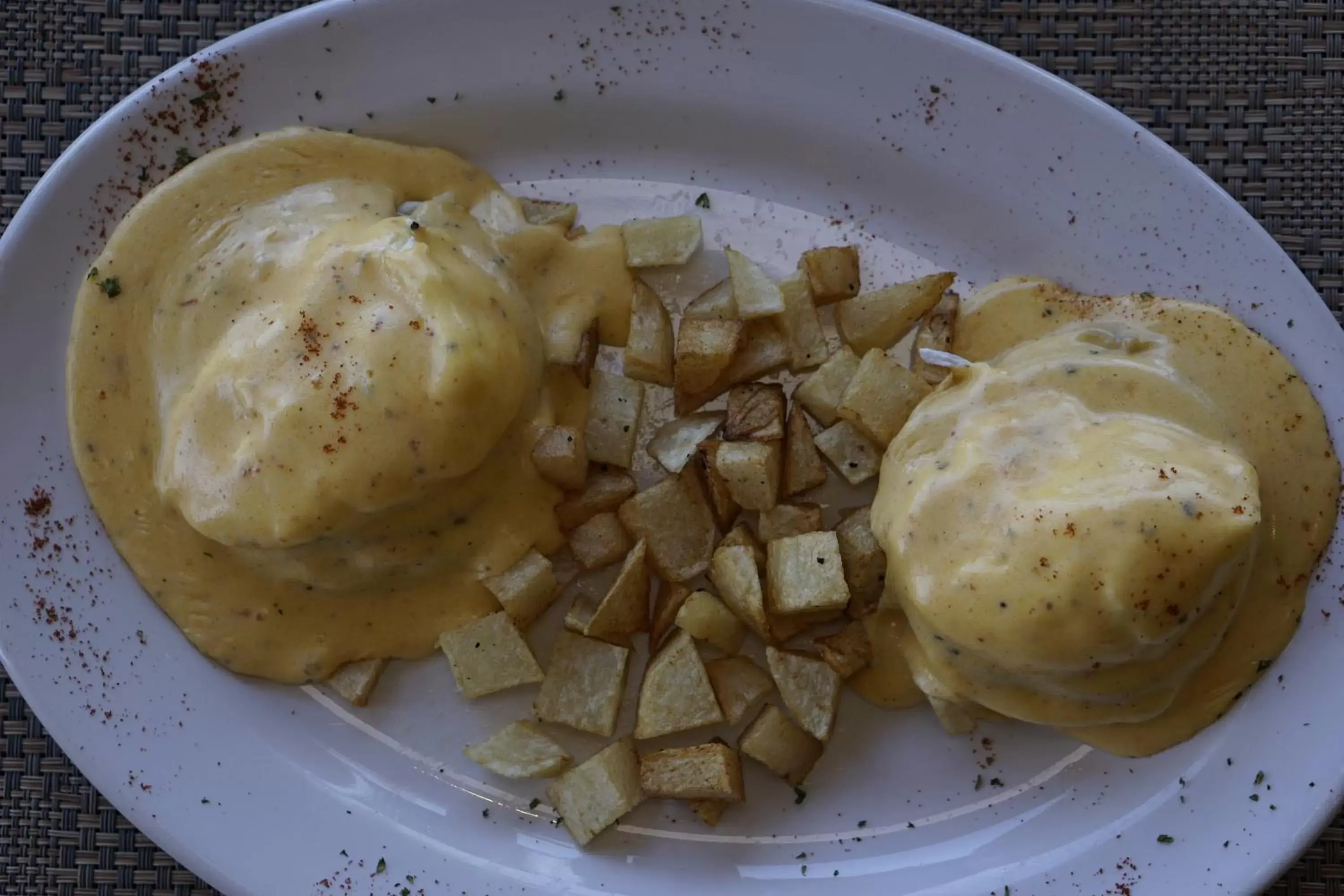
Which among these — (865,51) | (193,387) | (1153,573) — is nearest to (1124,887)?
(1153,573)

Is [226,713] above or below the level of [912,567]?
below

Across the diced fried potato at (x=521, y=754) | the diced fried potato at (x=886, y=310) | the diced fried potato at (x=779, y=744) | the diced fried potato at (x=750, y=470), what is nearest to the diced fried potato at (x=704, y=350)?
the diced fried potato at (x=750, y=470)

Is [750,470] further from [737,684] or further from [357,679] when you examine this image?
[357,679]

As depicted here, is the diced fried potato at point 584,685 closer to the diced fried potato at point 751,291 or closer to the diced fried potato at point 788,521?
the diced fried potato at point 788,521

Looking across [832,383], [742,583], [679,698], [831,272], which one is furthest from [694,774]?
[831,272]

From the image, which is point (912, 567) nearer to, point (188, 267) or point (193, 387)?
point (193, 387)

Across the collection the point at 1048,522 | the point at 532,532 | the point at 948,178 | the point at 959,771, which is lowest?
the point at 959,771
